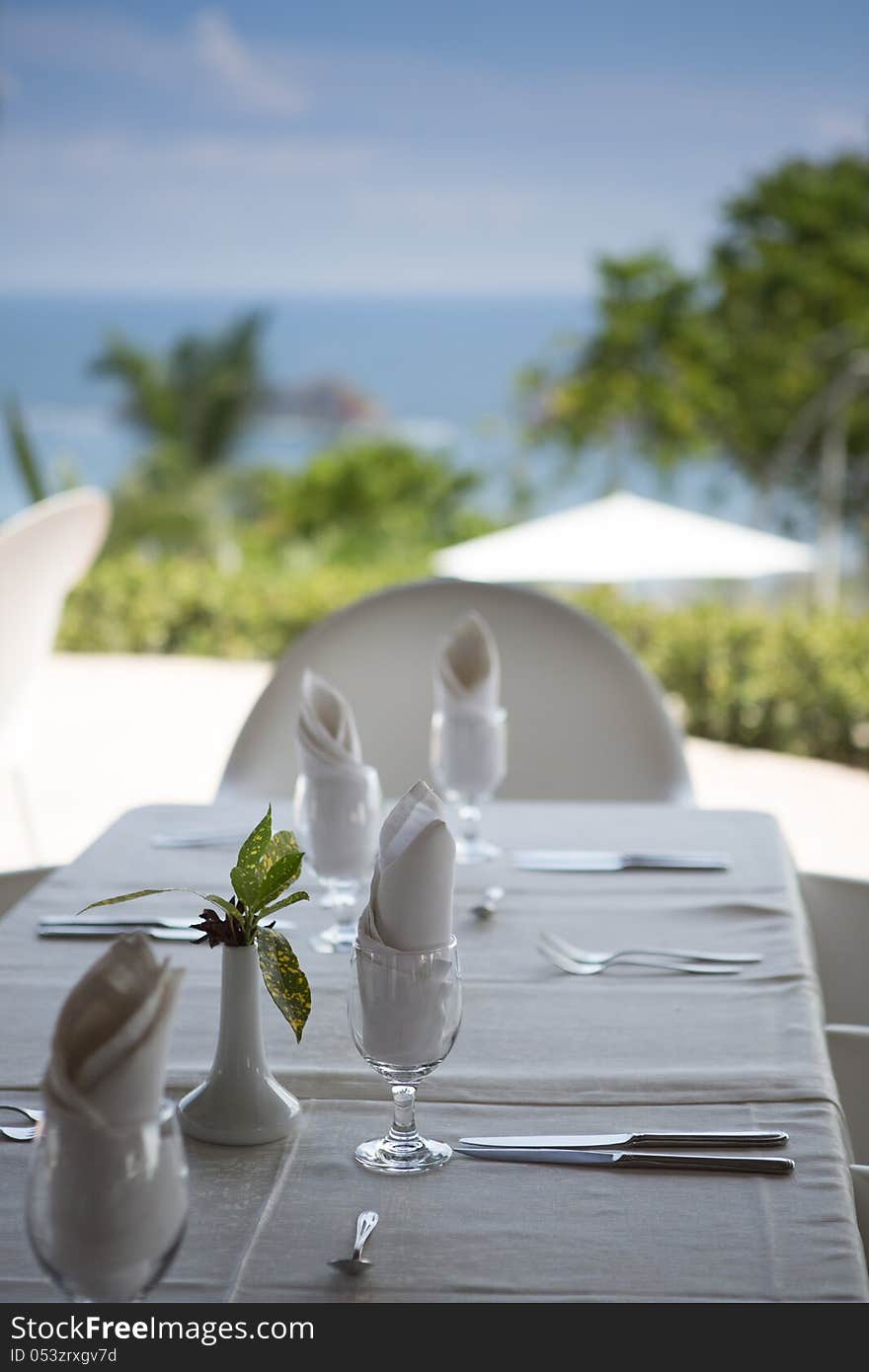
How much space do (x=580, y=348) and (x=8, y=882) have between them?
1168cm

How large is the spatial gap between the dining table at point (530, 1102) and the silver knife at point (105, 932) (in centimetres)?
1

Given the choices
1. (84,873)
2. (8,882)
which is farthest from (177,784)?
(84,873)

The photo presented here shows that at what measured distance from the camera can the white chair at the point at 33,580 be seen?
9.71 feet

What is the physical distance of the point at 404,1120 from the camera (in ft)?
2.95

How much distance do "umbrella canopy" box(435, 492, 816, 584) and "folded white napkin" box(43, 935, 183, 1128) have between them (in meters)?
4.47

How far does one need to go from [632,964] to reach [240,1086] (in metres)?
0.42

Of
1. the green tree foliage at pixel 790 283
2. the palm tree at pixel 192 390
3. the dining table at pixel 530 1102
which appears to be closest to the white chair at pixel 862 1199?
the dining table at pixel 530 1102

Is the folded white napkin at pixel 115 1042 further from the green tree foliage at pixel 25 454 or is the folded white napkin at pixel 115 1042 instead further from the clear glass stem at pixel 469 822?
the green tree foliage at pixel 25 454

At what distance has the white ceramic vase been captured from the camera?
3.03 feet

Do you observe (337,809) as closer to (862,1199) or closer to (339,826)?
(339,826)

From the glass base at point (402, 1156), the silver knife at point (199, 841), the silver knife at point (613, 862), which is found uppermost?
the glass base at point (402, 1156)

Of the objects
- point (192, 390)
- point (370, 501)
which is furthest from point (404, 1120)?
point (370, 501)

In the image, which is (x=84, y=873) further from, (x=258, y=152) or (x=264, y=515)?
(x=258, y=152)

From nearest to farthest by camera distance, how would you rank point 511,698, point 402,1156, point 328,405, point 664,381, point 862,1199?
point 402,1156 < point 862,1199 < point 511,698 < point 664,381 < point 328,405
